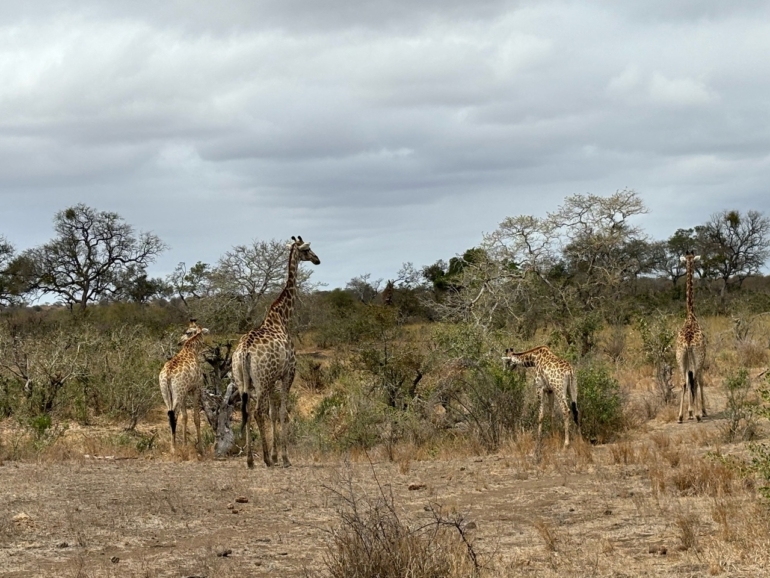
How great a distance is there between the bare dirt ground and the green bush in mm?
1478

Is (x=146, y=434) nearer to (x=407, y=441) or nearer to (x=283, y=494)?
(x=407, y=441)

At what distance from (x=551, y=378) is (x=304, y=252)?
3850 mm

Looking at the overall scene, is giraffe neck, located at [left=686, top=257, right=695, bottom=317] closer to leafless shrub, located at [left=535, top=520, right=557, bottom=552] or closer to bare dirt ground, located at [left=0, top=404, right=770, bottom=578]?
bare dirt ground, located at [left=0, top=404, right=770, bottom=578]

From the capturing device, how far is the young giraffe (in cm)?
1255

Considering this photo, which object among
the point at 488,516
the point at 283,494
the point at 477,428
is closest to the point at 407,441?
the point at 477,428

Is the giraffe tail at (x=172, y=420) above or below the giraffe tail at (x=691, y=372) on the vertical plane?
below

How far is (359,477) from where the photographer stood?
33.6ft

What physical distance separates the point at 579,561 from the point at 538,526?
2.57 ft

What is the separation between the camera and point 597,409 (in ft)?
44.2

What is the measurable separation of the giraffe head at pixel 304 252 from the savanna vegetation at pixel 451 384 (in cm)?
226

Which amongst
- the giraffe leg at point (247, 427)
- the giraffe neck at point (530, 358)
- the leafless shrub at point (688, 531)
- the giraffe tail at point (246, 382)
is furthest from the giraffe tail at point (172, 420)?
the leafless shrub at point (688, 531)

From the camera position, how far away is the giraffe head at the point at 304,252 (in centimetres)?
1297

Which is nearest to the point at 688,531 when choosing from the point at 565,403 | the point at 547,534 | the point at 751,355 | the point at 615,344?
the point at 547,534

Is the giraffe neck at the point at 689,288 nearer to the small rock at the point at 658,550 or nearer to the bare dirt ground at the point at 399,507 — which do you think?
the bare dirt ground at the point at 399,507
